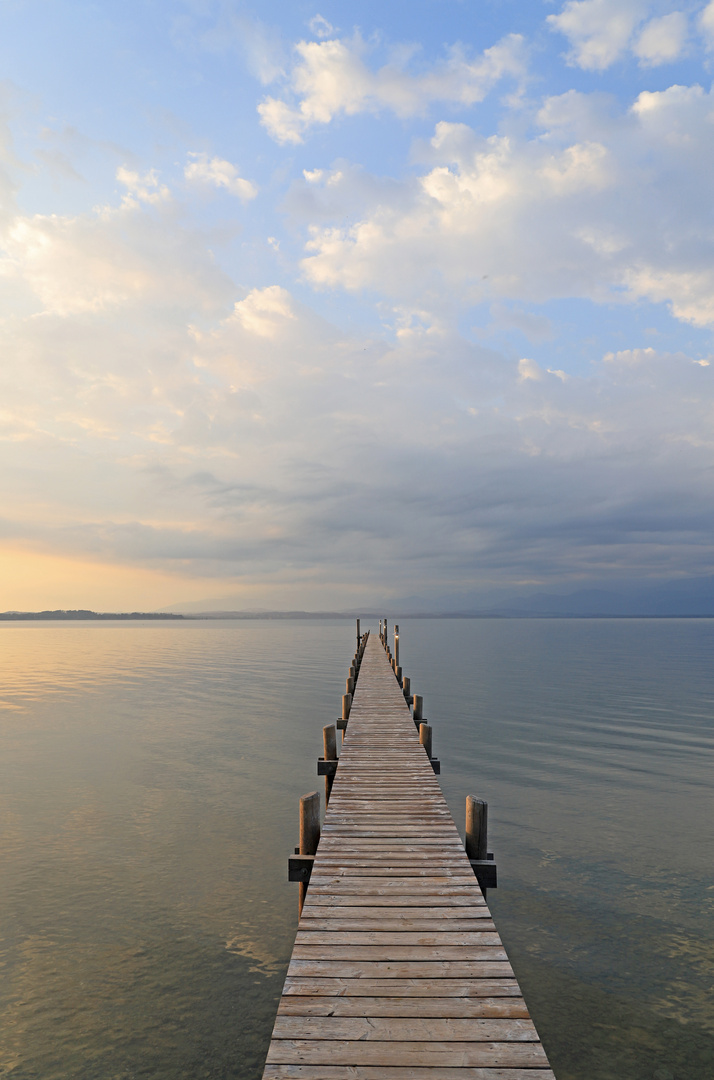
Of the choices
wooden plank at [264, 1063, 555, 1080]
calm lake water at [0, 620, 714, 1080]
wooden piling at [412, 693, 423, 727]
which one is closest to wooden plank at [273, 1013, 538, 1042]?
wooden plank at [264, 1063, 555, 1080]

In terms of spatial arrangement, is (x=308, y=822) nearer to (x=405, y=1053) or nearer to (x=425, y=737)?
(x=405, y=1053)

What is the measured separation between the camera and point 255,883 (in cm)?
1116

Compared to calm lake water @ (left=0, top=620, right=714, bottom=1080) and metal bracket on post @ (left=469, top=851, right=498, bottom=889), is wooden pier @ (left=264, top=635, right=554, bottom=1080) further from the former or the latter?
calm lake water @ (left=0, top=620, right=714, bottom=1080)

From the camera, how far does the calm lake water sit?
7.21 meters

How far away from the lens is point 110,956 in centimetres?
880

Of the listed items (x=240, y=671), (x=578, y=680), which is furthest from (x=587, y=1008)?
(x=240, y=671)

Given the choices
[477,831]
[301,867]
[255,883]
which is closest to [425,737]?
[255,883]

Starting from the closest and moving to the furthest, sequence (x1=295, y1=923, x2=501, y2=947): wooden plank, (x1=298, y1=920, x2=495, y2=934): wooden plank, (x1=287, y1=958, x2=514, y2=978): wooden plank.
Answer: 1. (x1=287, y1=958, x2=514, y2=978): wooden plank
2. (x1=295, y1=923, x2=501, y2=947): wooden plank
3. (x1=298, y1=920, x2=495, y2=934): wooden plank

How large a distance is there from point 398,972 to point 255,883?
742 cm

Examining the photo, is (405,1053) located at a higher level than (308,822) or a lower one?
lower

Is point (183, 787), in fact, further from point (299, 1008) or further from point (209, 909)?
point (299, 1008)

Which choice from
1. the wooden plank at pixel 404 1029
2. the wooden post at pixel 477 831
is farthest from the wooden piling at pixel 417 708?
the wooden plank at pixel 404 1029

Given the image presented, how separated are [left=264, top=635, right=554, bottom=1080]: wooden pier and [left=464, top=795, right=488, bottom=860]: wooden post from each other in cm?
18

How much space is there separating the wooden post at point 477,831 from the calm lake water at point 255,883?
236 cm
